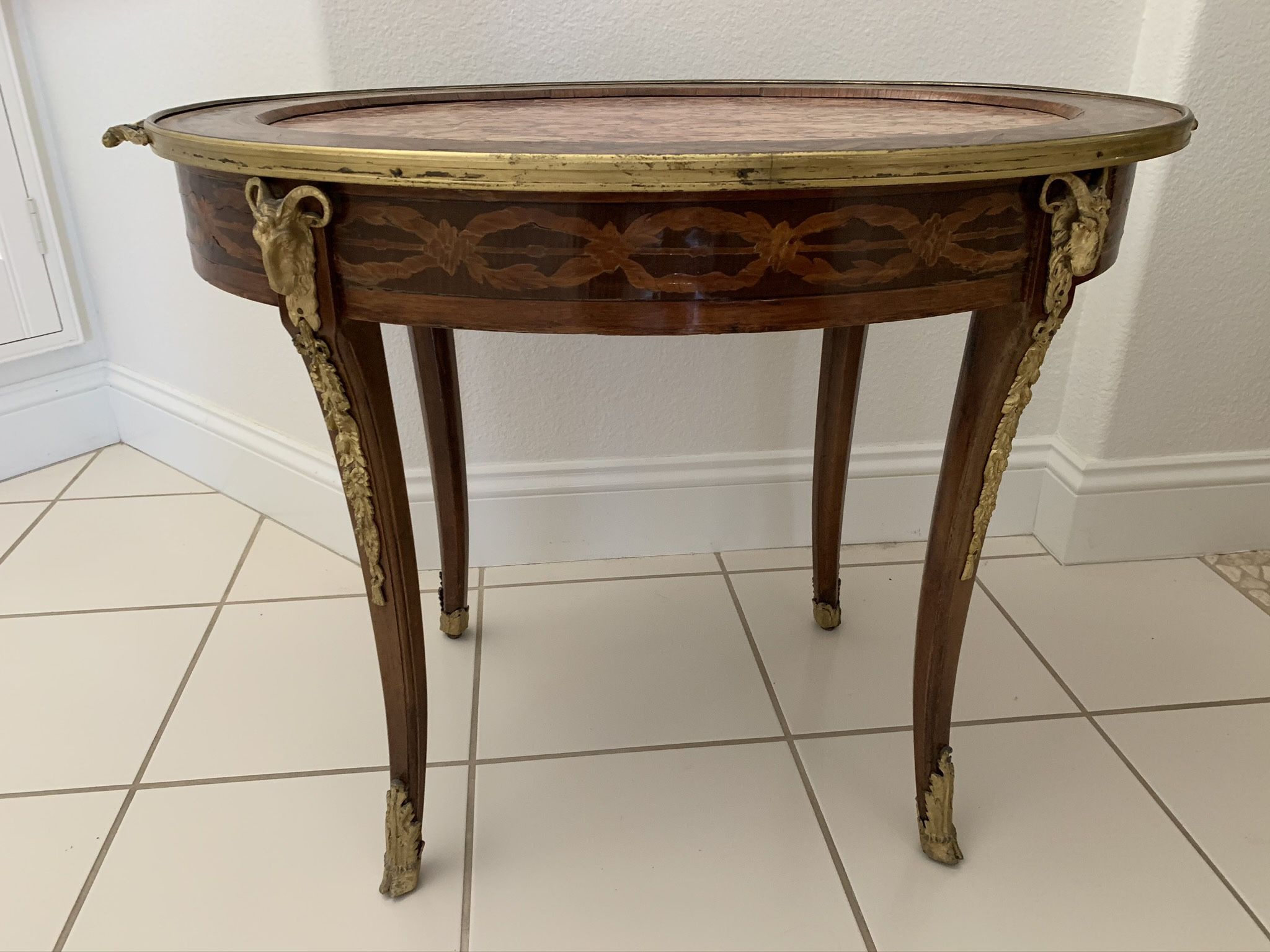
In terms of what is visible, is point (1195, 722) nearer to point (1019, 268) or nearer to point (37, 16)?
point (1019, 268)

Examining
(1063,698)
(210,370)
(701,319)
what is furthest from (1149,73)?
(210,370)

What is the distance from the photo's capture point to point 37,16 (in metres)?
1.59

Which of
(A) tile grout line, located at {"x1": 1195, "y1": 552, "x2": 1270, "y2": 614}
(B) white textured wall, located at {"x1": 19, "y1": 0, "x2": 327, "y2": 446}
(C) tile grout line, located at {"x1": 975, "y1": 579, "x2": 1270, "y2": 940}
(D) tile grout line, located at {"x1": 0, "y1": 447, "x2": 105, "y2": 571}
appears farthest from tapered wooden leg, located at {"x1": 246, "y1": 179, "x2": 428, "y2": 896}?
(A) tile grout line, located at {"x1": 1195, "y1": 552, "x2": 1270, "y2": 614}

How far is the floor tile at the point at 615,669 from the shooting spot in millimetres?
1123

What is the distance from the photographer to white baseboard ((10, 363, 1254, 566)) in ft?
4.69

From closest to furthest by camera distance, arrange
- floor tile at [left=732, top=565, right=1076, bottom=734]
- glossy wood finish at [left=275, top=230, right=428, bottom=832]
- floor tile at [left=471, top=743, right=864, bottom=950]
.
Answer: glossy wood finish at [left=275, top=230, right=428, bottom=832]
floor tile at [left=471, top=743, right=864, bottom=950]
floor tile at [left=732, top=565, right=1076, bottom=734]

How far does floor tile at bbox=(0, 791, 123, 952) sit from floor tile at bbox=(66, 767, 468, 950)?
0.08 feet

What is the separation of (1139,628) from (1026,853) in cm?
51

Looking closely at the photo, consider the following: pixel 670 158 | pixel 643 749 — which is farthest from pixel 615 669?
pixel 670 158

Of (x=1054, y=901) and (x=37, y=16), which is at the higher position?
(x=37, y=16)

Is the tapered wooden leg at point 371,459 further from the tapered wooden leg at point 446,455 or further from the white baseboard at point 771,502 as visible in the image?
the white baseboard at point 771,502

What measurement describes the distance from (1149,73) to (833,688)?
3.00 ft

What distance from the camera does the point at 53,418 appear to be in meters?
1.82

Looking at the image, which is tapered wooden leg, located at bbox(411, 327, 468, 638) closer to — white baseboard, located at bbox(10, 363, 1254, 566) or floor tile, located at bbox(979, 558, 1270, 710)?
white baseboard, located at bbox(10, 363, 1254, 566)
